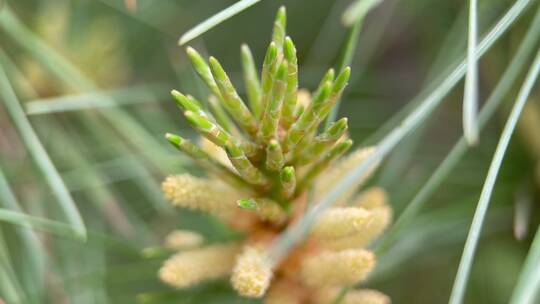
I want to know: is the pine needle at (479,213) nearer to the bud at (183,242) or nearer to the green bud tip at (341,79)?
the green bud tip at (341,79)

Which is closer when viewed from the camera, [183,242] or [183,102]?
[183,102]

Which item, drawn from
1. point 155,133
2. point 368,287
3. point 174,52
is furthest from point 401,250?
point 174,52

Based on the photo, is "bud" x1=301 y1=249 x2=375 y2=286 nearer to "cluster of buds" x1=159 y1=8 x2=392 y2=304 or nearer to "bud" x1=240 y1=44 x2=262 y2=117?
"cluster of buds" x1=159 y1=8 x2=392 y2=304

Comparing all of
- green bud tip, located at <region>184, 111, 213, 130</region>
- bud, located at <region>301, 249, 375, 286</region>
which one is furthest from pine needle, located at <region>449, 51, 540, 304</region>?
green bud tip, located at <region>184, 111, 213, 130</region>

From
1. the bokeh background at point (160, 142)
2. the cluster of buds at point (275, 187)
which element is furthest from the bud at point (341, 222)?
the bokeh background at point (160, 142)

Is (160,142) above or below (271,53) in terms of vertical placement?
above

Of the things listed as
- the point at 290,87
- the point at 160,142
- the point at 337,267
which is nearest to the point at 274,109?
the point at 290,87

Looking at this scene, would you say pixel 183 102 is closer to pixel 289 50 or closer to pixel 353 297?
pixel 289 50
